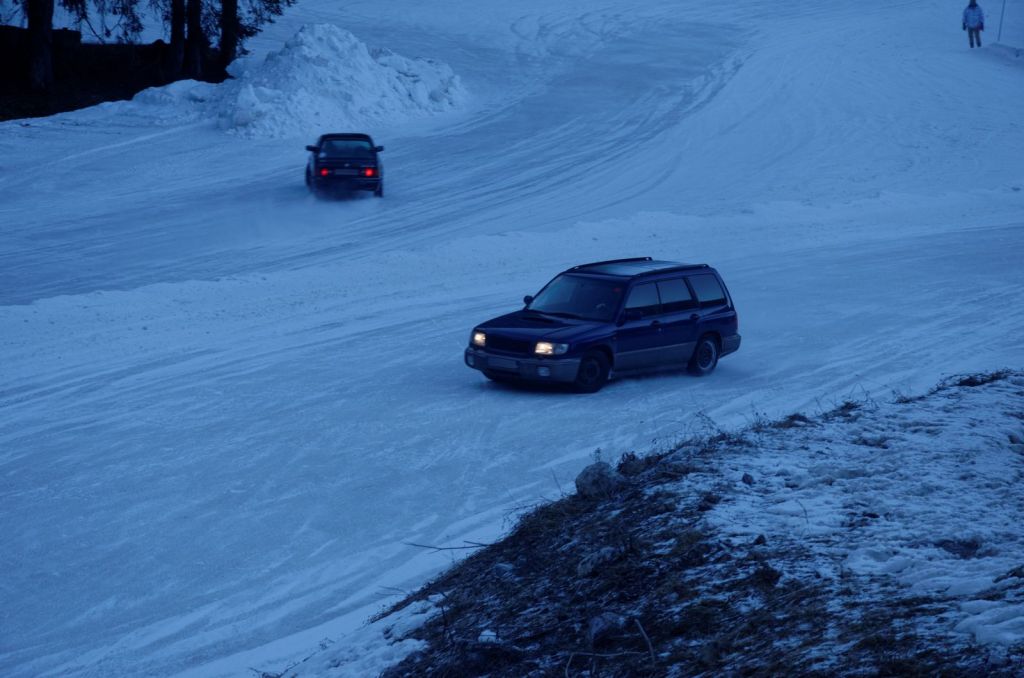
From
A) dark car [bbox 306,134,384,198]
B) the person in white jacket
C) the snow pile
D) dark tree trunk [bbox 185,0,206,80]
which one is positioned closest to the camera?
dark car [bbox 306,134,384,198]

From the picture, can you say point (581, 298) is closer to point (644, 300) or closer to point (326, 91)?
point (644, 300)

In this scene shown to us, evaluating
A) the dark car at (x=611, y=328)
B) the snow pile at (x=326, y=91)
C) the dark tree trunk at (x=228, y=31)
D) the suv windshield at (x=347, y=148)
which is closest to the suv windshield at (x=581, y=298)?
the dark car at (x=611, y=328)

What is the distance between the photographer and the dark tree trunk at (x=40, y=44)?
4028 centimetres

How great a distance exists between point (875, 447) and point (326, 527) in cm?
454

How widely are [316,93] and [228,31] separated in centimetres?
1173

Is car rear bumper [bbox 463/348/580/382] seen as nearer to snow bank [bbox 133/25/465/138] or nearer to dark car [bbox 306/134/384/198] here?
dark car [bbox 306/134/384/198]

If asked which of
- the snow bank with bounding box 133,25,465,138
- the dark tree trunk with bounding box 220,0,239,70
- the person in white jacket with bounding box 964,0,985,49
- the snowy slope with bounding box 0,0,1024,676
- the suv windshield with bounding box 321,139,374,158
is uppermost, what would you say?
the person in white jacket with bounding box 964,0,985,49

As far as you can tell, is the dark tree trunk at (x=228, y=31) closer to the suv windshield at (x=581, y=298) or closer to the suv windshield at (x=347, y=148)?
the suv windshield at (x=347, y=148)

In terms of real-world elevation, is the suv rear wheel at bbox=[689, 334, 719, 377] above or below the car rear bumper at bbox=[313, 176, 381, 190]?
below

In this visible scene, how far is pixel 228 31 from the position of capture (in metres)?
47.3

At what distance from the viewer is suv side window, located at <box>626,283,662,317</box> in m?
14.7

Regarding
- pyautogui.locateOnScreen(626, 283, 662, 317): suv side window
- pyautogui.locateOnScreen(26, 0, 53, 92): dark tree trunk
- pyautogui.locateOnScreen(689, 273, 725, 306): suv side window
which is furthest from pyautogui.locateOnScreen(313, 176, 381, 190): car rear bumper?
pyautogui.locateOnScreen(26, 0, 53, 92): dark tree trunk

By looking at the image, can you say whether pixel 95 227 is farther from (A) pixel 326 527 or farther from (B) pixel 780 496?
(B) pixel 780 496

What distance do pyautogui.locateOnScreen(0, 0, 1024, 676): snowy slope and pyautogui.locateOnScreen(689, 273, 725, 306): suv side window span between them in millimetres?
1076
